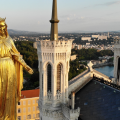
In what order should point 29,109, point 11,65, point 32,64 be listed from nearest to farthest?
1. point 11,65
2. point 29,109
3. point 32,64

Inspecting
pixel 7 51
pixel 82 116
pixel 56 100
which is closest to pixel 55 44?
pixel 56 100

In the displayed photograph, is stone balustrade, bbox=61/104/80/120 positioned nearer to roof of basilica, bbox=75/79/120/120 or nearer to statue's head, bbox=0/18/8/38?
roof of basilica, bbox=75/79/120/120

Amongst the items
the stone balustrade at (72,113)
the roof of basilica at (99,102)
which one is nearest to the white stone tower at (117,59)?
the roof of basilica at (99,102)

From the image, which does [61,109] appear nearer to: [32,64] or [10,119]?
[10,119]

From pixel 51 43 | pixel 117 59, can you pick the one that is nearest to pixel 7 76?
pixel 51 43

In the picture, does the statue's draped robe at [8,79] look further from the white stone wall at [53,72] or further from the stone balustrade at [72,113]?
the white stone wall at [53,72]

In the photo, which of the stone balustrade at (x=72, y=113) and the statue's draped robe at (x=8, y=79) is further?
the stone balustrade at (x=72, y=113)
